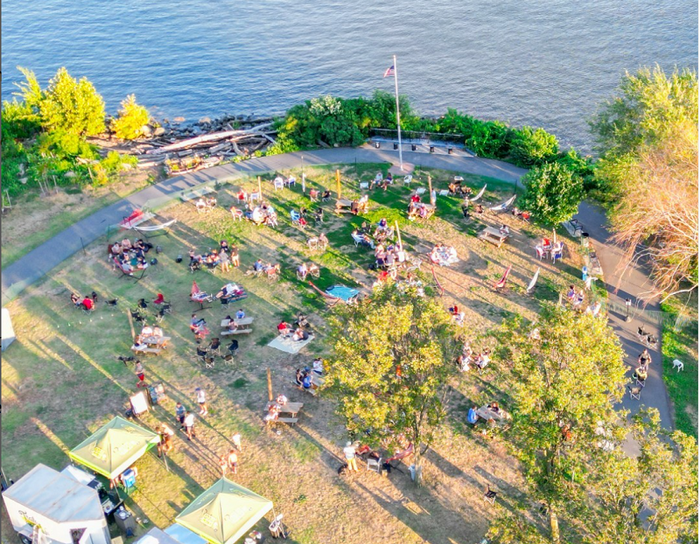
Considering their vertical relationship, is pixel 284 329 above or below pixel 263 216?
below

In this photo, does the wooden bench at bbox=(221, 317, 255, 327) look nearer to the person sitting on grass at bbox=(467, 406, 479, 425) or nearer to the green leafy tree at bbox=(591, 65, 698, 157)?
the person sitting on grass at bbox=(467, 406, 479, 425)

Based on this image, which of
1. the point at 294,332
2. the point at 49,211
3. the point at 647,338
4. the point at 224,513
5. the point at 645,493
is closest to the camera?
the point at 645,493

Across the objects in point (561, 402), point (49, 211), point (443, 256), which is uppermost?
point (561, 402)

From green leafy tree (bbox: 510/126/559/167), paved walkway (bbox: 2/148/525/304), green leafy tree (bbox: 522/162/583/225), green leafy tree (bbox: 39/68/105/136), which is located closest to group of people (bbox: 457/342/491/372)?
green leafy tree (bbox: 522/162/583/225)

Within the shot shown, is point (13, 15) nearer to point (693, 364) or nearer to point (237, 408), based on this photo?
point (237, 408)

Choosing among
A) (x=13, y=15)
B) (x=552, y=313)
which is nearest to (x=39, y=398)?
(x=552, y=313)

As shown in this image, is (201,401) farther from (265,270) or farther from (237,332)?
(265,270)

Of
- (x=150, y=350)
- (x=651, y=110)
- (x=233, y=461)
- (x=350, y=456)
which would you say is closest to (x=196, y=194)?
(x=150, y=350)

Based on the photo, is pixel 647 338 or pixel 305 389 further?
pixel 647 338
